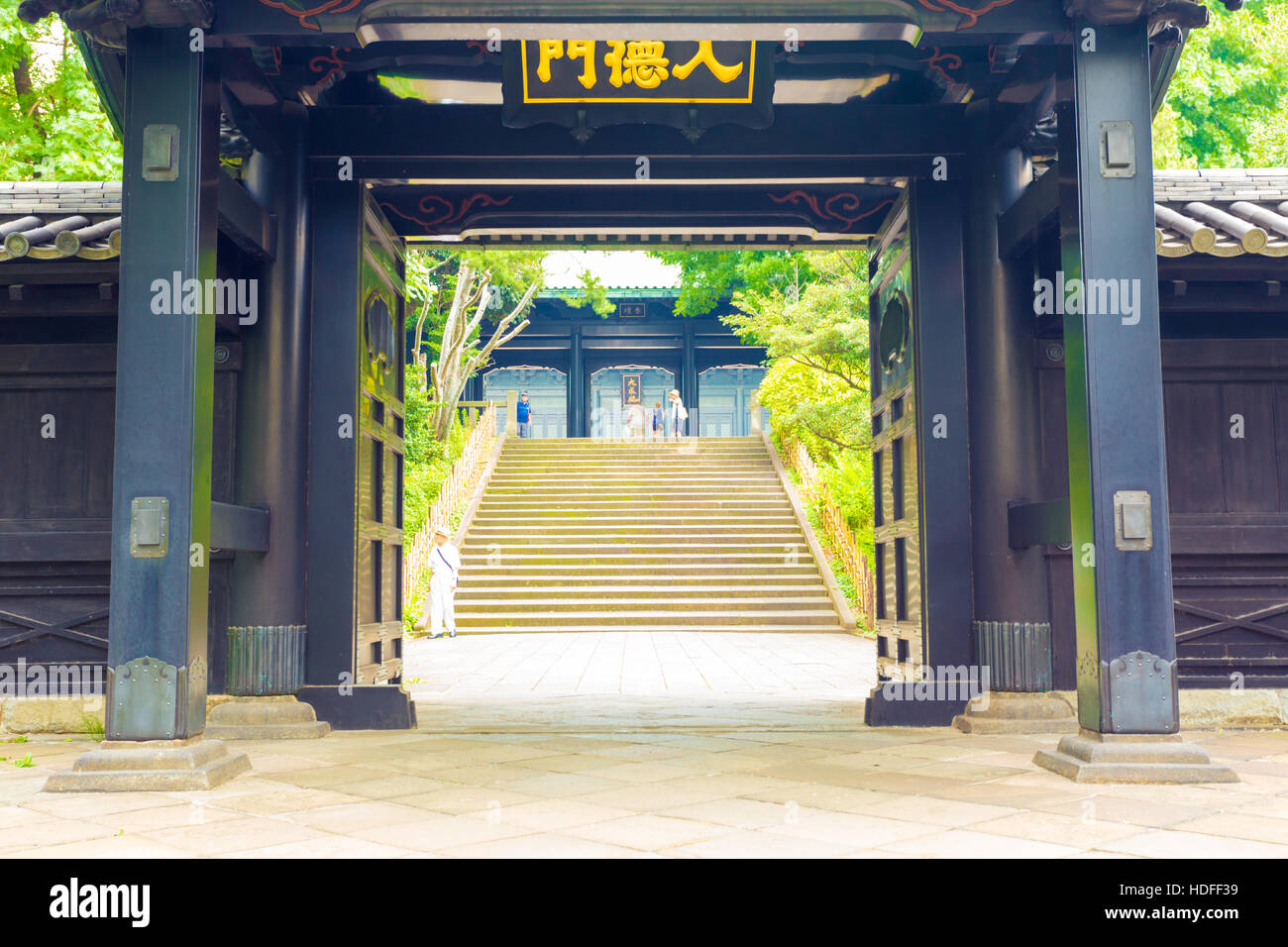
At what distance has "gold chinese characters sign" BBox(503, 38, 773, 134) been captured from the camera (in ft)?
18.6

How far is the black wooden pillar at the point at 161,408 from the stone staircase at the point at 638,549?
36.4 ft

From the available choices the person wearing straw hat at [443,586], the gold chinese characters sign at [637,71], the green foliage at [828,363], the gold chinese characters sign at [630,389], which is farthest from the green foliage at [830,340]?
the gold chinese characters sign at [630,389]

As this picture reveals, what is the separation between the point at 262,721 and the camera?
19.9 feet

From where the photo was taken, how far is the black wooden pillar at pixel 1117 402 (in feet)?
15.4

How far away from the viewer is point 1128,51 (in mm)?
4949

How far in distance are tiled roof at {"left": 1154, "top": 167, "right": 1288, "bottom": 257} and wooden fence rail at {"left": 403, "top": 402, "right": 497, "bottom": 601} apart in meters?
11.6

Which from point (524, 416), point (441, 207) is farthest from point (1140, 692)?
point (524, 416)

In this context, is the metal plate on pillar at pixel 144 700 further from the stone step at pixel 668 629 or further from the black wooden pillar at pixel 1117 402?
the stone step at pixel 668 629

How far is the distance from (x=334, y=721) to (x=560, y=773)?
2.09m

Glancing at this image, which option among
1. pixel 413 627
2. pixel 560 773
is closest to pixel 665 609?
pixel 413 627

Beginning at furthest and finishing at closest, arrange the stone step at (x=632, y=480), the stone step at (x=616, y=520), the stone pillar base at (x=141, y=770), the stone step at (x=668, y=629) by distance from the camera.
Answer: the stone step at (x=632, y=480) < the stone step at (x=616, y=520) < the stone step at (x=668, y=629) < the stone pillar base at (x=141, y=770)

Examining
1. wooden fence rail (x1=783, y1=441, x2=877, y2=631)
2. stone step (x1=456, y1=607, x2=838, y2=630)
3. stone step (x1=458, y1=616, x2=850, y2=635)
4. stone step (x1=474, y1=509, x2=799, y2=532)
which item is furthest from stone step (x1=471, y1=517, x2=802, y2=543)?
stone step (x1=458, y1=616, x2=850, y2=635)

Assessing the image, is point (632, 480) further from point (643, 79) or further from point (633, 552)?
point (643, 79)

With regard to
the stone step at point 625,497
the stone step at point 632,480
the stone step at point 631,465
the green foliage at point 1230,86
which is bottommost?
the stone step at point 625,497
